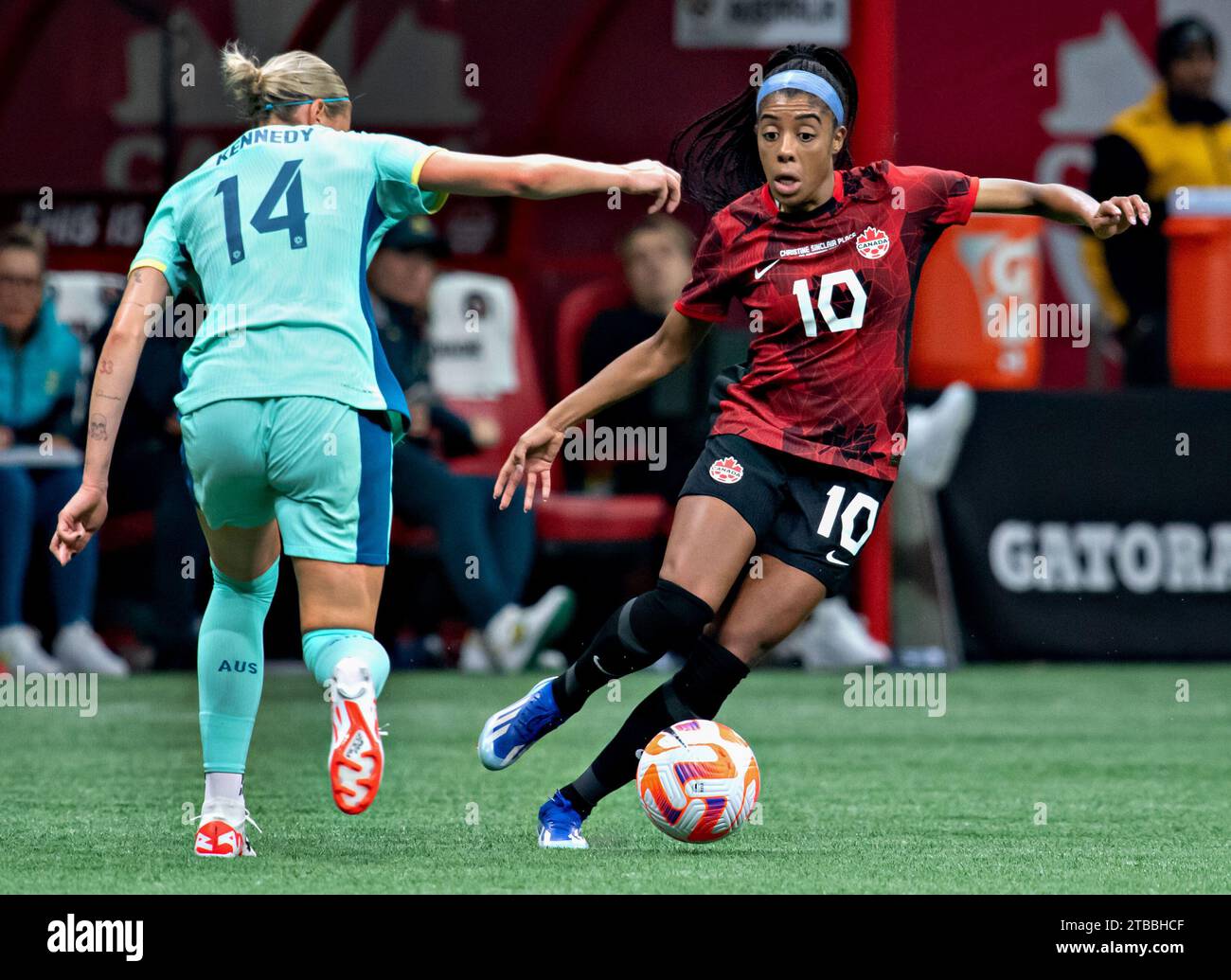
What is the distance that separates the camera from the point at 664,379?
10797mm

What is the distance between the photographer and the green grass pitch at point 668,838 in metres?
4.78

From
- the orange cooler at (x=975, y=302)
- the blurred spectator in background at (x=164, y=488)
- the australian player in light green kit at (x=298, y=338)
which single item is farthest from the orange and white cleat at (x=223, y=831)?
the orange cooler at (x=975, y=302)

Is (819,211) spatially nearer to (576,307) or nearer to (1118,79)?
(576,307)

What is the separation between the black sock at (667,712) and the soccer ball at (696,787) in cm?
6

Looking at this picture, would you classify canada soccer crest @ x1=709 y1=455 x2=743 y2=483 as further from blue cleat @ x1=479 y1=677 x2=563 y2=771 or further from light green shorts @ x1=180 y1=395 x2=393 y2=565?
light green shorts @ x1=180 y1=395 x2=393 y2=565

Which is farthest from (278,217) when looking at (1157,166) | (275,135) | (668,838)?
(1157,166)

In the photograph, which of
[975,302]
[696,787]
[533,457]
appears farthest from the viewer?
[975,302]

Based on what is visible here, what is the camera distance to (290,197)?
192 inches

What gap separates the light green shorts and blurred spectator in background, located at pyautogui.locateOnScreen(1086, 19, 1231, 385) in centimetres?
683

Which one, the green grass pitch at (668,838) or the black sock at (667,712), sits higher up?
the black sock at (667,712)

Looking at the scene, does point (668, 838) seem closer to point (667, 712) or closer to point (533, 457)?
point (667, 712)

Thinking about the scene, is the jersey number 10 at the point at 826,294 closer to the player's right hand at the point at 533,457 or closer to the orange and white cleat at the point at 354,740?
the player's right hand at the point at 533,457

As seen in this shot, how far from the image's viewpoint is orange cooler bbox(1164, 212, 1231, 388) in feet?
35.4

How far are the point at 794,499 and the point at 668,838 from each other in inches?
36.1
